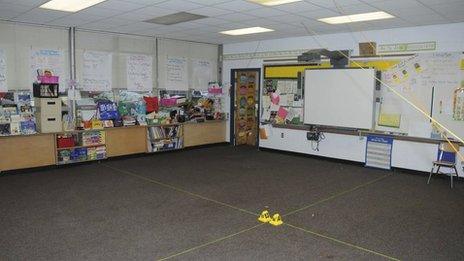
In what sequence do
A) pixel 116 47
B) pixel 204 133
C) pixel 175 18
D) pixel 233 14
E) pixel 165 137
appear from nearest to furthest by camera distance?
pixel 233 14, pixel 175 18, pixel 116 47, pixel 165 137, pixel 204 133

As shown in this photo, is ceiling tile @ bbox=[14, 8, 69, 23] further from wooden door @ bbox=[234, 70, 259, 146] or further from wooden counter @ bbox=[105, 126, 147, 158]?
wooden door @ bbox=[234, 70, 259, 146]

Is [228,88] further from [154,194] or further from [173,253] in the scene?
[173,253]

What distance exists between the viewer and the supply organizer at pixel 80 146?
21.8 feet

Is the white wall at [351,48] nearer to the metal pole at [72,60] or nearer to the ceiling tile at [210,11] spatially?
the ceiling tile at [210,11]

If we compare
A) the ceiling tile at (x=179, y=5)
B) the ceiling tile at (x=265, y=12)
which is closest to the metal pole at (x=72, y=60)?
the ceiling tile at (x=179, y=5)

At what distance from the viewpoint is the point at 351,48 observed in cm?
704

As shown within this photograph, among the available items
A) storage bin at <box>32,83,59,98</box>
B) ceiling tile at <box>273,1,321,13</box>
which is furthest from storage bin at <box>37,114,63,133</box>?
ceiling tile at <box>273,1,321,13</box>

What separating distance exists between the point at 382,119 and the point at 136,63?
17.0 ft

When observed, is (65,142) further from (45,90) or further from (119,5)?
(119,5)

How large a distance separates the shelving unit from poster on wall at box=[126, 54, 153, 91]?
3.06ft

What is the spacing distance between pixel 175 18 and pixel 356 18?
2.94 metres

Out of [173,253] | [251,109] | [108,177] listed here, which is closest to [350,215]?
[173,253]

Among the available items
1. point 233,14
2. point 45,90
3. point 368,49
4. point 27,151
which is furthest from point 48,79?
point 368,49

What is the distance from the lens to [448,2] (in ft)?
15.0
